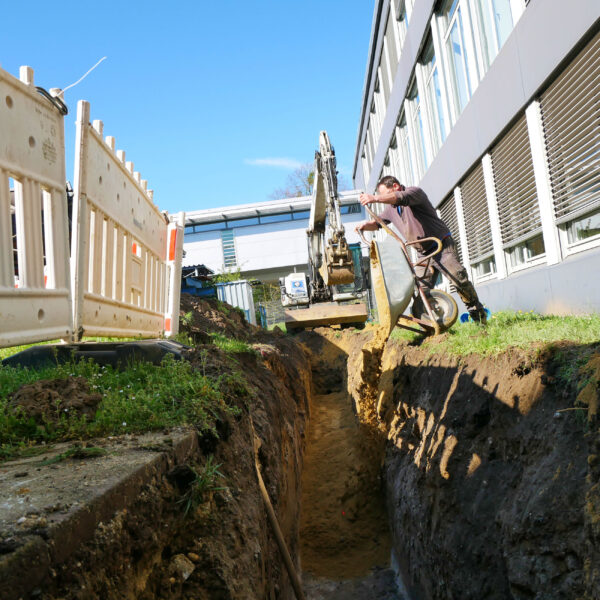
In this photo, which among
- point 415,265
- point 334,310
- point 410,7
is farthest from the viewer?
point 334,310

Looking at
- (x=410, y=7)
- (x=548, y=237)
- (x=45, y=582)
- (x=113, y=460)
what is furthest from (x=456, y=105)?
(x=45, y=582)

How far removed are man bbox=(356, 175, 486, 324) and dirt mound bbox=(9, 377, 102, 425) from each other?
378cm

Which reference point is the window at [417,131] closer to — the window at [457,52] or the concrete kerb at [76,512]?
the window at [457,52]

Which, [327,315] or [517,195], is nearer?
[517,195]

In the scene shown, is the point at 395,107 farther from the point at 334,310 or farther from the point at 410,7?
the point at 334,310

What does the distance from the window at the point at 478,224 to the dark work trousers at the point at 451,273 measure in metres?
3.08

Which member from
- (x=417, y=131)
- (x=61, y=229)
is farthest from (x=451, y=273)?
(x=417, y=131)


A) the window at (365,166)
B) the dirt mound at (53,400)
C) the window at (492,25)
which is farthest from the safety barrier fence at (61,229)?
the window at (365,166)

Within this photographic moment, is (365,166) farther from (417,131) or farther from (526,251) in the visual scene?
(526,251)

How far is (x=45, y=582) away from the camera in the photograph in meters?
1.21

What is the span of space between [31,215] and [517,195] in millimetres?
6400

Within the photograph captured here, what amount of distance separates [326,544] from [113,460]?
13.7 ft

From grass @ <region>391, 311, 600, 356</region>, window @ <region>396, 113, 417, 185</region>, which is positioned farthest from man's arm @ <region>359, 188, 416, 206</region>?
window @ <region>396, 113, 417, 185</region>

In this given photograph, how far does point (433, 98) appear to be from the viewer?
11.9m
